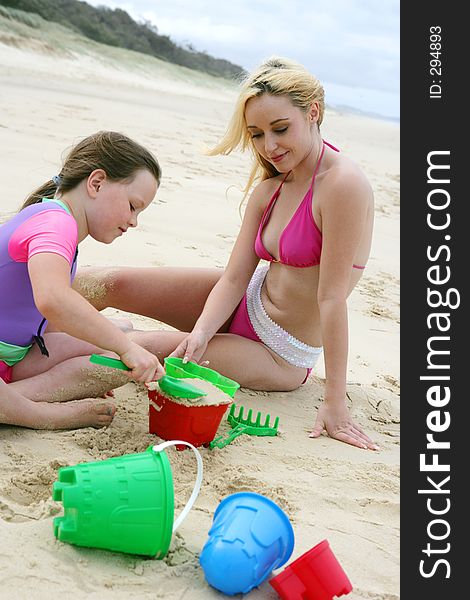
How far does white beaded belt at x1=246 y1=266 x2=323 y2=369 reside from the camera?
9.99 feet

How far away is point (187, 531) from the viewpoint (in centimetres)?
194

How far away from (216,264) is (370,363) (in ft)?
3.88

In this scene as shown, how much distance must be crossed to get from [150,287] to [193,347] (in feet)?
1.54

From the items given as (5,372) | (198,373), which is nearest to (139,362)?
(198,373)

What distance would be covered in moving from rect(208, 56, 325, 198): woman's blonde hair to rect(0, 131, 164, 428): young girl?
1.35 ft

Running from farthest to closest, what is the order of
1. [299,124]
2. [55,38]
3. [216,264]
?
[55,38], [216,264], [299,124]

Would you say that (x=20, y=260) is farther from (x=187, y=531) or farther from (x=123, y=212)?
(x=187, y=531)

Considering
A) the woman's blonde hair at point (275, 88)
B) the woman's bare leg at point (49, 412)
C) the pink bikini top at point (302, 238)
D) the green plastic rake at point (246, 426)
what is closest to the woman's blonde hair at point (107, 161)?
the woman's blonde hair at point (275, 88)

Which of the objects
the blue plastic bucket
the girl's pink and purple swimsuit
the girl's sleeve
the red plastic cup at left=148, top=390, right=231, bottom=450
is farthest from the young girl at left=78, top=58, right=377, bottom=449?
the blue plastic bucket

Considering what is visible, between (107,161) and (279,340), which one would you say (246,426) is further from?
(107,161)

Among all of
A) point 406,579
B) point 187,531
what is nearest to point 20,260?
point 187,531

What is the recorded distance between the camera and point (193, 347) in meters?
2.87

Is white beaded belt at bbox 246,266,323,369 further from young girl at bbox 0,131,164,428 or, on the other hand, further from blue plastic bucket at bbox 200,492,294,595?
blue plastic bucket at bbox 200,492,294,595

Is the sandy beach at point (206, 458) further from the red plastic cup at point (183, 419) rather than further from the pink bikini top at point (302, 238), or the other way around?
the pink bikini top at point (302, 238)
